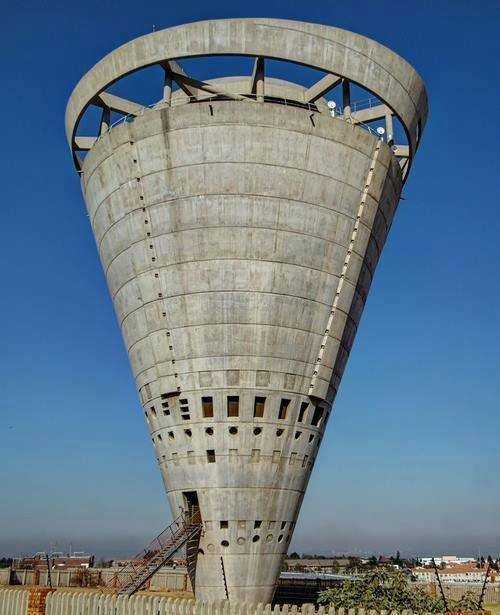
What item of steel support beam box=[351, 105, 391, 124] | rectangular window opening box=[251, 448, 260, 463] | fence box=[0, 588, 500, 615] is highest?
steel support beam box=[351, 105, 391, 124]

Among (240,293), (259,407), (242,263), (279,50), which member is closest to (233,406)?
(259,407)

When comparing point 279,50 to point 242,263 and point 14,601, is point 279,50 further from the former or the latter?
point 14,601

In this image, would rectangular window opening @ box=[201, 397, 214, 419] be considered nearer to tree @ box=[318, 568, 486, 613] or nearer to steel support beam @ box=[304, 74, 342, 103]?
tree @ box=[318, 568, 486, 613]

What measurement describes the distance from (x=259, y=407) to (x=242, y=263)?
530cm

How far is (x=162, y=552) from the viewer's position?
23.6 meters

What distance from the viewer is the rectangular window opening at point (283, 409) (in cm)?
2459

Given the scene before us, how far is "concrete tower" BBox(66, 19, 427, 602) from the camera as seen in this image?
78.9 feet

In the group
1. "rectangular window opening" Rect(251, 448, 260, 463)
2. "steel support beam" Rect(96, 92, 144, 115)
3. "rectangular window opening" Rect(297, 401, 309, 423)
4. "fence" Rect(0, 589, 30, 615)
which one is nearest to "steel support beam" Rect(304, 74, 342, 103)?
"steel support beam" Rect(96, 92, 144, 115)

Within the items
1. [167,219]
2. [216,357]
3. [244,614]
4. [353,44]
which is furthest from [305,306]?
[244,614]

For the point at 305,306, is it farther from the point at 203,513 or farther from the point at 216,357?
the point at 203,513

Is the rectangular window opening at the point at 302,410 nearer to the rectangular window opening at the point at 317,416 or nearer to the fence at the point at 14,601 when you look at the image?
the rectangular window opening at the point at 317,416

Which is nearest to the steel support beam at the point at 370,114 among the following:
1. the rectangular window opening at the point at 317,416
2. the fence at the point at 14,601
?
the rectangular window opening at the point at 317,416

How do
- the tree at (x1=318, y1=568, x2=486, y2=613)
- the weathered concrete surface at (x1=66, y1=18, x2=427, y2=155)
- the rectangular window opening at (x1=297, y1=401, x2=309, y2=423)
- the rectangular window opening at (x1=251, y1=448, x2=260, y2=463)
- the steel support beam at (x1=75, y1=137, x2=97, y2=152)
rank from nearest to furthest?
the tree at (x1=318, y1=568, x2=486, y2=613) → the rectangular window opening at (x1=251, y1=448, x2=260, y2=463) → the weathered concrete surface at (x1=66, y1=18, x2=427, y2=155) → the rectangular window opening at (x1=297, y1=401, x2=309, y2=423) → the steel support beam at (x1=75, y1=137, x2=97, y2=152)

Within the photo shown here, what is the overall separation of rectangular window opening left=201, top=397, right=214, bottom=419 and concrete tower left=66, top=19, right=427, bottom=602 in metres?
0.05
